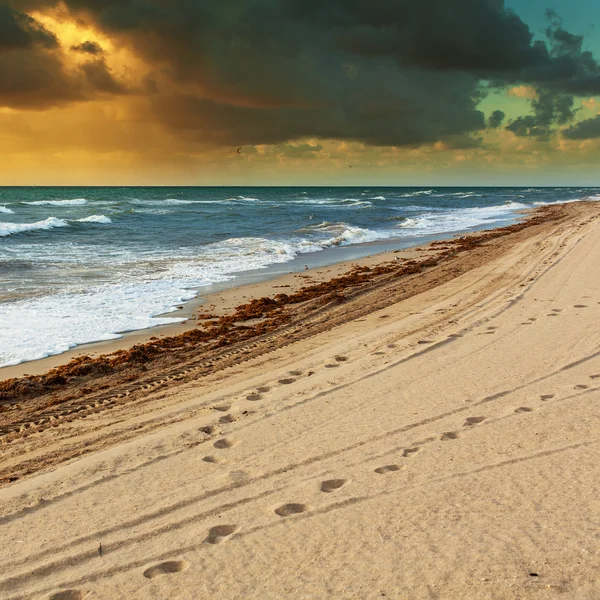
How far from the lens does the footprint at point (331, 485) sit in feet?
13.0

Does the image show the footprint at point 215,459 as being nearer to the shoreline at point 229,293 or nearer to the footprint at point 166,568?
the footprint at point 166,568

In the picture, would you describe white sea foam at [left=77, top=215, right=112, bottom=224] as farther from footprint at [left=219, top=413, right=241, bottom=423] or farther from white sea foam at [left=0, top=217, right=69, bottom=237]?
footprint at [left=219, top=413, right=241, bottom=423]

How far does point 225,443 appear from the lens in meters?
4.89

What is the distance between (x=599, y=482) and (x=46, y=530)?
3.61 metres

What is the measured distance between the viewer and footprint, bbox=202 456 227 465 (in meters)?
4.52

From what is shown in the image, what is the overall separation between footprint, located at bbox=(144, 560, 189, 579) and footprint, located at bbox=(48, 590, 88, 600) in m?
0.33

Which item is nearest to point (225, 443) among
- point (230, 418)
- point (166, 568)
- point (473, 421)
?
point (230, 418)

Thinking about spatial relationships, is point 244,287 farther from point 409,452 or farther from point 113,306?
point 409,452

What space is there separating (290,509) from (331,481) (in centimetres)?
45

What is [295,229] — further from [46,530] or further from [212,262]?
[46,530]

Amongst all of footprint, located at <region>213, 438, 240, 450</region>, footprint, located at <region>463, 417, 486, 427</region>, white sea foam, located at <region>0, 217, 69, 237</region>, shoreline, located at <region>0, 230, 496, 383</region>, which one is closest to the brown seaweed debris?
shoreline, located at <region>0, 230, 496, 383</region>

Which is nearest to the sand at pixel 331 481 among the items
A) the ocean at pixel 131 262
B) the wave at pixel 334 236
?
the ocean at pixel 131 262

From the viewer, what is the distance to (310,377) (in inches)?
261

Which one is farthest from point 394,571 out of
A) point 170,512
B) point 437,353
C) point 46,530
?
point 437,353
